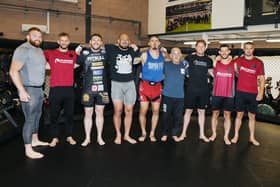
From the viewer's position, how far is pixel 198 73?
3914 mm

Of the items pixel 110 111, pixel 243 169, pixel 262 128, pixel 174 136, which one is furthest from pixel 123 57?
pixel 262 128

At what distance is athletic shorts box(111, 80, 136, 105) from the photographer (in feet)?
12.0

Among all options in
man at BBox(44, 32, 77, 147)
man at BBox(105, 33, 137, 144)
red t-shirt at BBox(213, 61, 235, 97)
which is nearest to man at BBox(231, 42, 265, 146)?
red t-shirt at BBox(213, 61, 235, 97)

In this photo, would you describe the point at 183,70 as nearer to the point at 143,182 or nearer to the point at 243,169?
the point at 243,169

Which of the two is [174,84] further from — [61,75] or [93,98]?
[61,75]

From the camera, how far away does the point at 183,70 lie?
3910mm

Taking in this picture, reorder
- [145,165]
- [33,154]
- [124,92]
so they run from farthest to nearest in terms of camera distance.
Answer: [124,92] → [33,154] → [145,165]

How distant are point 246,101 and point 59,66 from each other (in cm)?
259

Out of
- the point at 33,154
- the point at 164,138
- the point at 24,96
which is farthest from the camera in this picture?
the point at 164,138

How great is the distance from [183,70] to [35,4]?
20.3 ft

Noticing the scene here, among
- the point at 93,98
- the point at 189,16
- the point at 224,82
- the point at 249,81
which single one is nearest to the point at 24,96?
the point at 93,98

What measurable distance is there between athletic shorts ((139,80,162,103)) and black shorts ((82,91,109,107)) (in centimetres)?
54

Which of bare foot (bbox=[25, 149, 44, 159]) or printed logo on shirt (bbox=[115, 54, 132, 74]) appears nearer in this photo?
bare foot (bbox=[25, 149, 44, 159])

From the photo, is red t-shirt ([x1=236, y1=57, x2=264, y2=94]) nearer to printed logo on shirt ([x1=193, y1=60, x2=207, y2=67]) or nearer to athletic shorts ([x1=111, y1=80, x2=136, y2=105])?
printed logo on shirt ([x1=193, y1=60, x2=207, y2=67])
